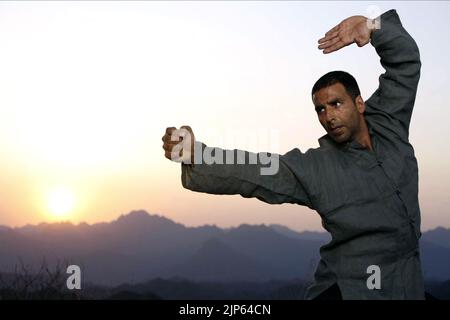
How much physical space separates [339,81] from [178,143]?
1.33 meters

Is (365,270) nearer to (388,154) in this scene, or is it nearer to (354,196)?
(354,196)

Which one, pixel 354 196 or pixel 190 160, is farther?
pixel 354 196

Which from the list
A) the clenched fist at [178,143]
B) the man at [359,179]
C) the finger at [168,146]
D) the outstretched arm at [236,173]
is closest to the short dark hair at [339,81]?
the man at [359,179]

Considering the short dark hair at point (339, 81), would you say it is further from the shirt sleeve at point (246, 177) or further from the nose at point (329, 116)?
the shirt sleeve at point (246, 177)

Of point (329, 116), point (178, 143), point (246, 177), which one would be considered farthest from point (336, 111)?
point (178, 143)

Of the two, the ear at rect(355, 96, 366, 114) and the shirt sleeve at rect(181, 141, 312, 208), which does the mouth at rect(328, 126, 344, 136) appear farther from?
the shirt sleeve at rect(181, 141, 312, 208)

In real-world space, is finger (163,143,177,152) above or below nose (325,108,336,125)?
below

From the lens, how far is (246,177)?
14.1 ft

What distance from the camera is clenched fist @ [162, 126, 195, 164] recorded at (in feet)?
12.9

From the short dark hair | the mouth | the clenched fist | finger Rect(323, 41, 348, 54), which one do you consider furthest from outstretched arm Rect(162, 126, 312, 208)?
finger Rect(323, 41, 348, 54)

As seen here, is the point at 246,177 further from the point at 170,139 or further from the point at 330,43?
the point at 330,43
